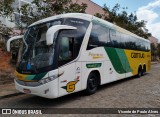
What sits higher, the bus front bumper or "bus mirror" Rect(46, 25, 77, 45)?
"bus mirror" Rect(46, 25, 77, 45)

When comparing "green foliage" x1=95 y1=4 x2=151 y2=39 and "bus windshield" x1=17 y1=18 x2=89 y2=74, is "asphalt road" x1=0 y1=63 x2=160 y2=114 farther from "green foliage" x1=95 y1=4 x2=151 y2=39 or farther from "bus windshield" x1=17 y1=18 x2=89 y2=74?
"green foliage" x1=95 y1=4 x2=151 y2=39

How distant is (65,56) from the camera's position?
8047mm

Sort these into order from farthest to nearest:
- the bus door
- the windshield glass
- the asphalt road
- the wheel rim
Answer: the wheel rim
the asphalt road
the bus door
the windshield glass

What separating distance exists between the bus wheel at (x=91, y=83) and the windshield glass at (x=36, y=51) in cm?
244

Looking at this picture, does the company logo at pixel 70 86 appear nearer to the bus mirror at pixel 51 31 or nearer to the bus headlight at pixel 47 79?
the bus headlight at pixel 47 79

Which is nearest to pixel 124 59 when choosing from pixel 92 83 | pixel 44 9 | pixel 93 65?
pixel 93 65

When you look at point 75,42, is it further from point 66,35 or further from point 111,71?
point 111,71

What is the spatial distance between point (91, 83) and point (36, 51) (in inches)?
114

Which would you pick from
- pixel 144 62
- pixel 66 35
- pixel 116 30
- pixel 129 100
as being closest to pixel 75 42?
pixel 66 35

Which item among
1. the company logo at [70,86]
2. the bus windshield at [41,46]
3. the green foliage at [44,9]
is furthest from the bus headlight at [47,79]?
the green foliage at [44,9]

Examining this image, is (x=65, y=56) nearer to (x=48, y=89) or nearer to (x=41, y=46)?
→ (x=41, y=46)

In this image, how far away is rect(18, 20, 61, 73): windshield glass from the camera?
25.0ft

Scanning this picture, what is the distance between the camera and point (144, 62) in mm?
17844

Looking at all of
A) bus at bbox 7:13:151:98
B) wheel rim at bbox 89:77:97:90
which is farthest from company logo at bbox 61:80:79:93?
wheel rim at bbox 89:77:97:90
